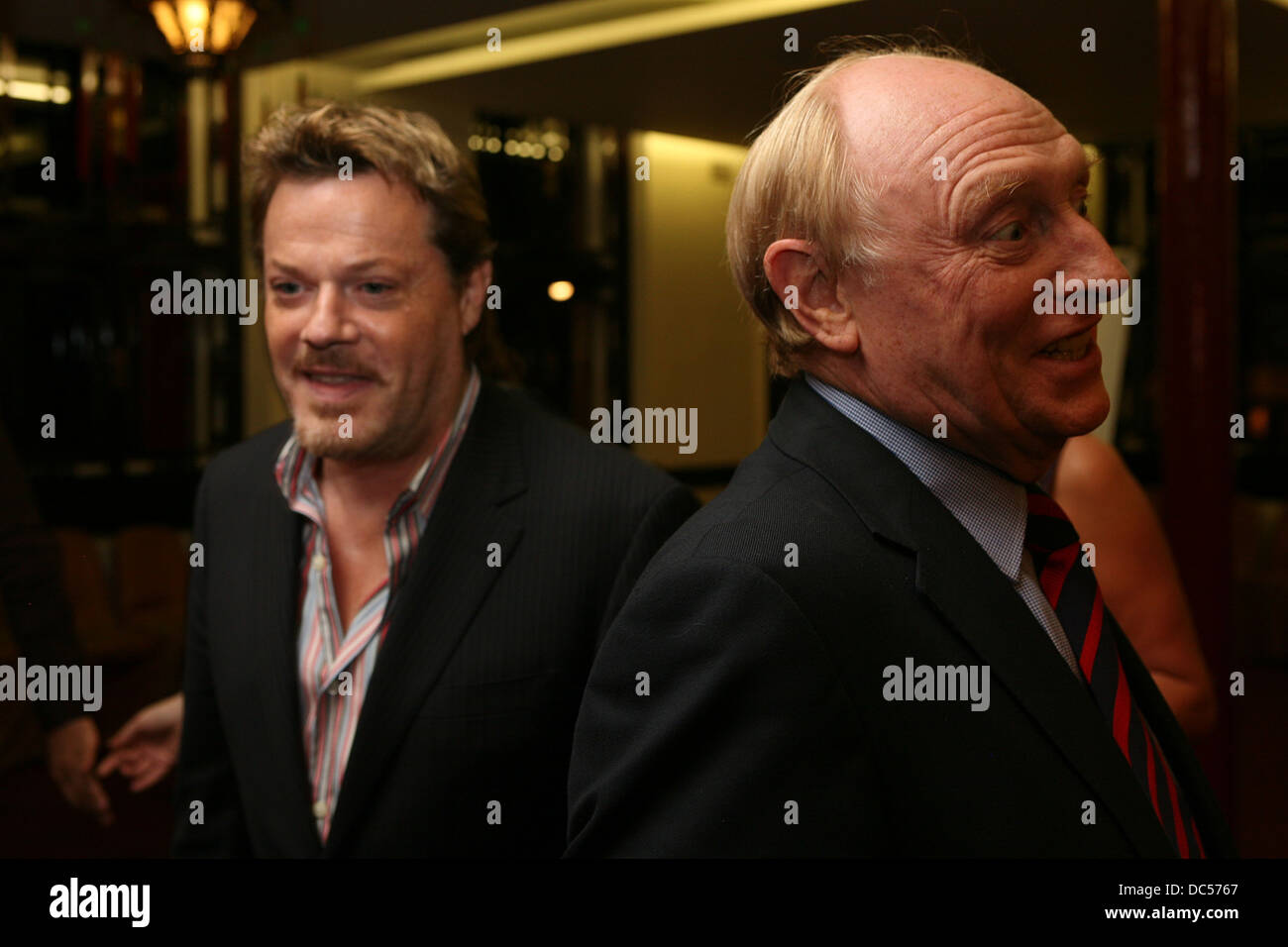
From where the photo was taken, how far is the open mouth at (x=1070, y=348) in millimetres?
1052

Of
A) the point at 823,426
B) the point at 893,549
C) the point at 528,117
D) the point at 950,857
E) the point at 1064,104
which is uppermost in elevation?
the point at 528,117

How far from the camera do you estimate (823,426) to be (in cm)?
103

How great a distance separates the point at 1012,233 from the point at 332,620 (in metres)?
0.98

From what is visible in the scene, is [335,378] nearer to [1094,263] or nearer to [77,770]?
[77,770]

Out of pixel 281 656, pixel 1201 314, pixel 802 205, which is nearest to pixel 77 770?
pixel 281 656

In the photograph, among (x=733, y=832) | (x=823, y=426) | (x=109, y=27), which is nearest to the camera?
(x=733, y=832)

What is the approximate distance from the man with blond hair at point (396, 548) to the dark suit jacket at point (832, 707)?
18.6 inches

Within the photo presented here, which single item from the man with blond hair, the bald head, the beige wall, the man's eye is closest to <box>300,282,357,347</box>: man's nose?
the man with blond hair

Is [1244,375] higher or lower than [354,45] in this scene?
lower

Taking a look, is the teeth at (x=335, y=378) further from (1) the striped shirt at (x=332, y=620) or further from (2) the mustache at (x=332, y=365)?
(1) the striped shirt at (x=332, y=620)

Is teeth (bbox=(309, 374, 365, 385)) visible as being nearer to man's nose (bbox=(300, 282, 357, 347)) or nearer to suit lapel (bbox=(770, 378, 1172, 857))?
man's nose (bbox=(300, 282, 357, 347))
